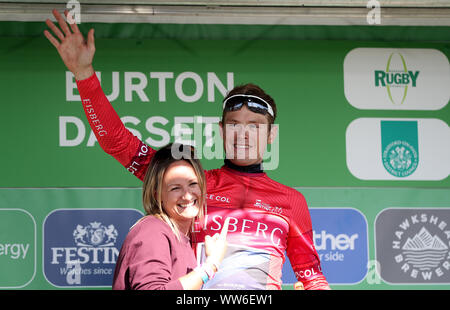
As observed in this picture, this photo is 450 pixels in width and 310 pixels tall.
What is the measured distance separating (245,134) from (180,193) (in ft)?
1.96

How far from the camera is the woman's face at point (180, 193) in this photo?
7.57 ft

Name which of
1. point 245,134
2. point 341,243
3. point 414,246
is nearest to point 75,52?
point 245,134

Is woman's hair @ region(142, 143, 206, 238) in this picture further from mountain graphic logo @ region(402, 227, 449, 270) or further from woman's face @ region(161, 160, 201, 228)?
mountain graphic logo @ region(402, 227, 449, 270)

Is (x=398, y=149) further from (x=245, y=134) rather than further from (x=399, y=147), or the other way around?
(x=245, y=134)

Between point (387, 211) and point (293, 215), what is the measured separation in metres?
0.91

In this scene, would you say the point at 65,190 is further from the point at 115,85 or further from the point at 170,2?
the point at 170,2

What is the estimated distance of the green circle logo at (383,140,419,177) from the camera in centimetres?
362

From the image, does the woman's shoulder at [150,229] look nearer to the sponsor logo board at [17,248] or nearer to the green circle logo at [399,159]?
the sponsor logo board at [17,248]

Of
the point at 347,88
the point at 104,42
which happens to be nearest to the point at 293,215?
the point at 347,88

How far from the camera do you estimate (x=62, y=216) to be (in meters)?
3.43

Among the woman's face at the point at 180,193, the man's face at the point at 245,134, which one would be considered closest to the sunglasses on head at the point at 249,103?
the man's face at the point at 245,134

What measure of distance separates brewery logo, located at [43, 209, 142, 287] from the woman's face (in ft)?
3.87

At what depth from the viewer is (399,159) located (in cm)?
362

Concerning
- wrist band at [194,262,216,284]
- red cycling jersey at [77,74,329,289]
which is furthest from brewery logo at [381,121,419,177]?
wrist band at [194,262,216,284]
